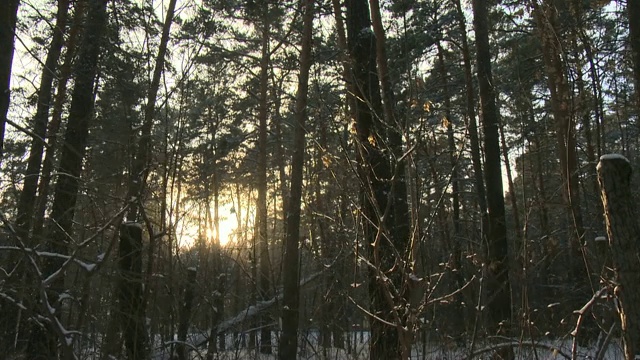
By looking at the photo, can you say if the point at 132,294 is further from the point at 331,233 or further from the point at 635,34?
the point at 635,34

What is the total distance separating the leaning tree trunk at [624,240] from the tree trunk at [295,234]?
3772mm

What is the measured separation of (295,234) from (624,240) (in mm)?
4777

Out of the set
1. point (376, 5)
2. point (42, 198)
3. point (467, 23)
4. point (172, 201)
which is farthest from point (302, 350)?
point (467, 23)

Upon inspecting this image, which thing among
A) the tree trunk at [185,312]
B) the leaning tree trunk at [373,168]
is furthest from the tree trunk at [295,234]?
the tree trunk at [185,312]

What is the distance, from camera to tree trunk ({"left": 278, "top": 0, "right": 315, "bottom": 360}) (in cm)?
616

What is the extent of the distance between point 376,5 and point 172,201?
5.03 m

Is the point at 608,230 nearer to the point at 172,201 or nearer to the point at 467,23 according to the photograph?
the point at 172,201

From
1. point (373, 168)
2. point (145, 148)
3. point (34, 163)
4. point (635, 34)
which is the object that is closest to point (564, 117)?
point (373, 168)

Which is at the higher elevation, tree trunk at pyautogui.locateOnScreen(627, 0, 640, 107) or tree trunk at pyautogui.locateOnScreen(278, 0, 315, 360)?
tree trunk at pyautogui.locateOnScreen(627, 0, 640, 107)

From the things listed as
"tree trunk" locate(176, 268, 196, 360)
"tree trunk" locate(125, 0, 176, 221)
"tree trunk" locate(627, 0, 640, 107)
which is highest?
"tree trunk" locate(627, 0, 640, 107)

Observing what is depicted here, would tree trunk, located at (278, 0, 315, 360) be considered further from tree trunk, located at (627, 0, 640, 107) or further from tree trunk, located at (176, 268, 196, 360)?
tree trunk, located at (627, 0, 640, 107)

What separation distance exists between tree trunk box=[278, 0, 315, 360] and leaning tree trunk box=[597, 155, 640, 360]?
377 centimetres

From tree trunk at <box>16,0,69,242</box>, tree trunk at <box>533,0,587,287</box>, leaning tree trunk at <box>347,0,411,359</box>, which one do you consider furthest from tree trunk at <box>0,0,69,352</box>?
tree trunk at <box>533,0,587,287</box>

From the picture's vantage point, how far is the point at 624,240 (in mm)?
2658
